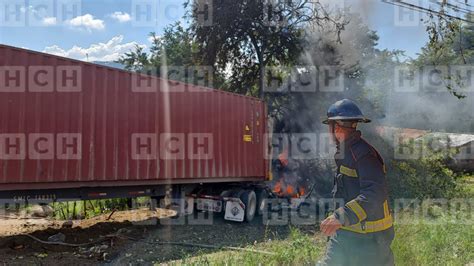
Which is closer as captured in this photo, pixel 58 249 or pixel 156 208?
pixel 58 249

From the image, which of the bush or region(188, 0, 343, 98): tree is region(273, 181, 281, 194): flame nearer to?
the bush

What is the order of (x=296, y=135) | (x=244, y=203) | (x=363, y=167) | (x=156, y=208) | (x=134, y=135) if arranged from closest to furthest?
(x=363, y=167) → (x=134, y=135) → (x=244, y=203) → (x=156, y=208) → (x=296, y=135)

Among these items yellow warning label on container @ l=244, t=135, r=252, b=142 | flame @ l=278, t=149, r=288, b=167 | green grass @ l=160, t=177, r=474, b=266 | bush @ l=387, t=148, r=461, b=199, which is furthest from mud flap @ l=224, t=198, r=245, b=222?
bush @ l=387, t=148, r=461, b=199

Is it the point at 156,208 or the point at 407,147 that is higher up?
the point at 407,147

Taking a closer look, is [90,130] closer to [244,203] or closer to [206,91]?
[206,91]

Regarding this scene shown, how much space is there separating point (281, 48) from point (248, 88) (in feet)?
7.46

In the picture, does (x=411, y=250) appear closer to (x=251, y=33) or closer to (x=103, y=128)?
(x=103, y=128)

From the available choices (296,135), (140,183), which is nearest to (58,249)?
(140,183)

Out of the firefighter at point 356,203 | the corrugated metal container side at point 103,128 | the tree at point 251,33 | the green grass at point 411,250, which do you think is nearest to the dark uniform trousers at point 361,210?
the firefighter at point 356,203

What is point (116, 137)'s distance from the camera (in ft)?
24.8

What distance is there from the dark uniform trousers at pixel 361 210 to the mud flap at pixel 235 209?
6.62 m

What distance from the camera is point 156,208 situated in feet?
35.1

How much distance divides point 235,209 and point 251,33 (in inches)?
384

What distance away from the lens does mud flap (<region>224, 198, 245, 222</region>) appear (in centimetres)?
989
